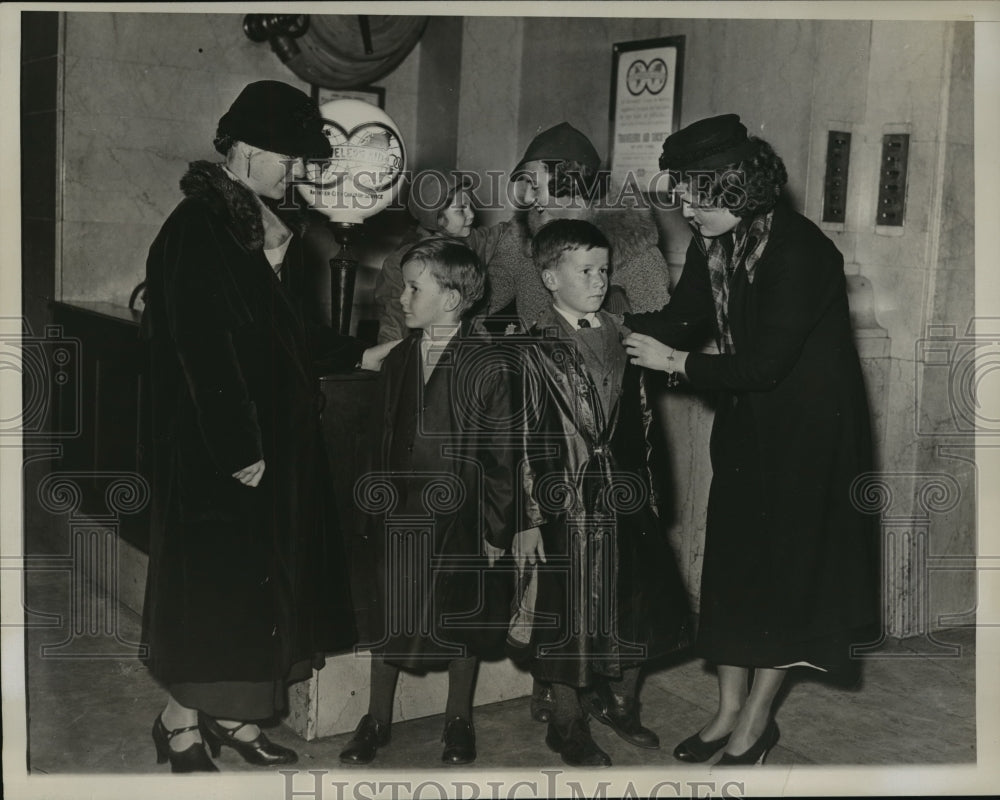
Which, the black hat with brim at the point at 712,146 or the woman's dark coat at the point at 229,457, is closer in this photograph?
the woman's dark coat at the point at 229,457

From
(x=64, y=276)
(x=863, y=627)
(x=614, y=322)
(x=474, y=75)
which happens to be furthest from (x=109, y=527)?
(x=474, y=75)

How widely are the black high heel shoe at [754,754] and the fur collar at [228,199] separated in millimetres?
1835

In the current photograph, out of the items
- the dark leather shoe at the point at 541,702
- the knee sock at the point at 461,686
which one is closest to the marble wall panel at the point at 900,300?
the dark leather shoe at the point at 541,702

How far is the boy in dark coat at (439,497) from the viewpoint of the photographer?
2959mm

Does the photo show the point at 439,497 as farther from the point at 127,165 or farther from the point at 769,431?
the point at 127,165

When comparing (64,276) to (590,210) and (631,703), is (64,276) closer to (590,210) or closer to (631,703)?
(590,210)

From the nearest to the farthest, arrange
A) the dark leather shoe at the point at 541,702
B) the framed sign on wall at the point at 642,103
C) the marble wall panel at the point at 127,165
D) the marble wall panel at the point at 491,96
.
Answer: the dark leather shoe at the point at 541,702, the marble wall panel at the point at 127,165, the framed sign on wall at the point at 642,103, the marble wall panel at the point at 491,96

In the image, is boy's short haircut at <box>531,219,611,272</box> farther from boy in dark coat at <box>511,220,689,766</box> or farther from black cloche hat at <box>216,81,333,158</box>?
black cloche hat at <box>216,81,333,158</box>

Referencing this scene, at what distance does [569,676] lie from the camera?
3.02 metres

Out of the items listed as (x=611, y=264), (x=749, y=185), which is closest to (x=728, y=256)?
(x=749, y=185)

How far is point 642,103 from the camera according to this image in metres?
4.39

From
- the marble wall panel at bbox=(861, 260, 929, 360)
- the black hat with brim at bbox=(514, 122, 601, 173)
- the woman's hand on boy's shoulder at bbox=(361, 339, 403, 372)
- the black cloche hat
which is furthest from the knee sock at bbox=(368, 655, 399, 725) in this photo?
the marble wall panel at bbox=(861, 260, 929, 360)

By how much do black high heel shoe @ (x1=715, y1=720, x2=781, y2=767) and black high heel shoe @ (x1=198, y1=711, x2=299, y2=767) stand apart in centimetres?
116

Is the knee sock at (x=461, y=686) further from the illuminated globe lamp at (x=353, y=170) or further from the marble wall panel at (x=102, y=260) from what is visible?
the marble wall panel at (x=102, y=260)
